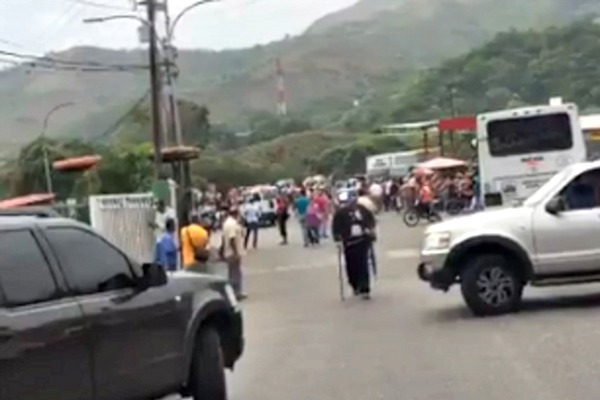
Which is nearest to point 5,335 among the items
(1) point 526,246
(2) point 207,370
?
(2) point 207,370

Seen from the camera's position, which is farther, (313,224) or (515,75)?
(515,75)

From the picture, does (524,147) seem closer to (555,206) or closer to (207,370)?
(555,206)

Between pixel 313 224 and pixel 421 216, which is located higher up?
pixel 313 224

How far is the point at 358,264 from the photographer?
80.1 feet

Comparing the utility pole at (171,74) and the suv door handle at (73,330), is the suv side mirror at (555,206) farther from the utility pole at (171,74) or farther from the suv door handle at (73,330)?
the utility pole at (171,74)

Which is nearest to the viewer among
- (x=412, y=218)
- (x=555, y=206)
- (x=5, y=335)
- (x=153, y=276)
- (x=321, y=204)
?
(x=5, y=335)

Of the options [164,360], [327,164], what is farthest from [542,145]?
[327,164]

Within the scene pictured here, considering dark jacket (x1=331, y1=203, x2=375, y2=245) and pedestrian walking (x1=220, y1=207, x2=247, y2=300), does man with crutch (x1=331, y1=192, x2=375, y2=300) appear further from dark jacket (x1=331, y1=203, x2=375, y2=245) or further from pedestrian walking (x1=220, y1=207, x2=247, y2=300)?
pedestrian walking (x1=220, y1=207, x2=247, y2=300)

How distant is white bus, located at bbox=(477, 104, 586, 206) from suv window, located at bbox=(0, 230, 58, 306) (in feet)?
86.1

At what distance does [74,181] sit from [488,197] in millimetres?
28680

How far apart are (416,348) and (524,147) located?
19.6 metres

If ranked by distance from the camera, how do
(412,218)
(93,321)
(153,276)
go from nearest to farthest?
(93,321)
(153,276)
(412,218)

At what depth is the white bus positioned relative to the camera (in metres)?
35.5

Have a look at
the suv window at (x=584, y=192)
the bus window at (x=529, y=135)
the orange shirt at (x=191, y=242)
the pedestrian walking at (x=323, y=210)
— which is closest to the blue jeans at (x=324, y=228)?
the pedestrian walking at (x=323, y=210)
